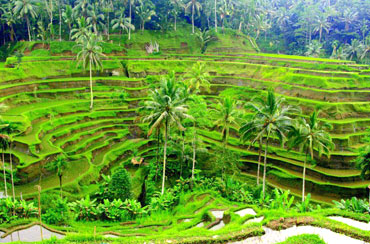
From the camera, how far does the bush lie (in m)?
20.4

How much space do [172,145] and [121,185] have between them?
7.68m

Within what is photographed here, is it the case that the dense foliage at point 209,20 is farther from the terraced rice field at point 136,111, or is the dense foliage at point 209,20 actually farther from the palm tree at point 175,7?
the terraced rice field at point 136,111

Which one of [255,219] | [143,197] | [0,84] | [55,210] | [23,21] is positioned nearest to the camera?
[255,219]

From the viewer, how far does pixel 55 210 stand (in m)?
16.9

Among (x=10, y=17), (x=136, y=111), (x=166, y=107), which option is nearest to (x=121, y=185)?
(x=166, y=107)

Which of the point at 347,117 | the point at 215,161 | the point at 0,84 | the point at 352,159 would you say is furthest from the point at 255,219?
the point at 0,84

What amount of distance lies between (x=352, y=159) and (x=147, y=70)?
29172mm

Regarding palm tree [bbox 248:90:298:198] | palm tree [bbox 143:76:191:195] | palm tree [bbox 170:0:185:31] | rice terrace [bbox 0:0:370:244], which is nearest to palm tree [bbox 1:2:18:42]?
rice terrace [bbox 0:0:370:244]

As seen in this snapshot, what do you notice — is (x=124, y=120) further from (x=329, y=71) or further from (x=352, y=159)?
(x=329, y=71)

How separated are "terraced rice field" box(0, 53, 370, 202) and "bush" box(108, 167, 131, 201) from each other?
348cm

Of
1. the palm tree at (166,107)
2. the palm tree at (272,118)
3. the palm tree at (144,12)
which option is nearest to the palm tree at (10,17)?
the palm tree at (144,12)

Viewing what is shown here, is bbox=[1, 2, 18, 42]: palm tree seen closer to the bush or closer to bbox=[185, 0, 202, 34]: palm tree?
bbox=[185, 0, 202, 34]: palm tree

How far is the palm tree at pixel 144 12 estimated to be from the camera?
191ft

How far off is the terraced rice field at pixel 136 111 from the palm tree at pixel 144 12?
16.0 meters
